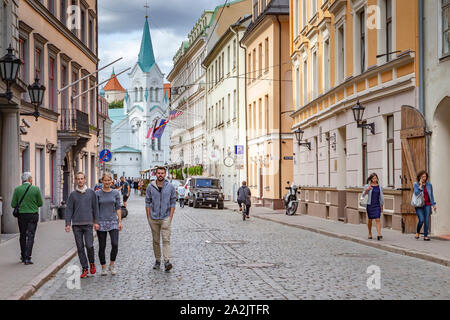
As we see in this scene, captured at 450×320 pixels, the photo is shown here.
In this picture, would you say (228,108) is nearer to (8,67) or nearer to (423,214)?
(423,214)

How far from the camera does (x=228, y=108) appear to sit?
5547cm

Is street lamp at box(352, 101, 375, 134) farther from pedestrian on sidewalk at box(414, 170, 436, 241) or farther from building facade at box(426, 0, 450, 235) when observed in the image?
pedestrian on sidewalk at box(414, 170, 436, 241)

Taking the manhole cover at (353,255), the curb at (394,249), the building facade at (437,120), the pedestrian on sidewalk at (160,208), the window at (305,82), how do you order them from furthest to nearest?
the window at (305,82)
the building facade at (437,120)
the manhole cover at (353,255)
the curb at (394,249)
the pedestrian on sidewalk at (160,208)

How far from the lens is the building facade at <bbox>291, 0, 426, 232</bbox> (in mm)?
19875

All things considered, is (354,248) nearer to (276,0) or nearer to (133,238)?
(133,238)

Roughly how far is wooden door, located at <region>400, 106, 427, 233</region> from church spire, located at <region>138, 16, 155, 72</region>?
113870 millimetres

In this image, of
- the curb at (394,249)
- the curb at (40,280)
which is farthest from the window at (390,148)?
the curb at (40,280)

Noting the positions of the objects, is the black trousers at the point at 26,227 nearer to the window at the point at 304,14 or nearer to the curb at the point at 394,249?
the curb at the point at 394,249

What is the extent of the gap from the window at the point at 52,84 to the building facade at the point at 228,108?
17415 millimetres

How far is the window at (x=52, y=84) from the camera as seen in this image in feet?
97.0

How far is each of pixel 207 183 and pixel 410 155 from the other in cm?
2640

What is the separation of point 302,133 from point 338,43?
7.47m

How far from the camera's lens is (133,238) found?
2041cm

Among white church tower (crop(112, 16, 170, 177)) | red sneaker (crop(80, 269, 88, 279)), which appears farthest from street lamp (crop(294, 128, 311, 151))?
white church tower (crop(112, 16, 170, 177))
